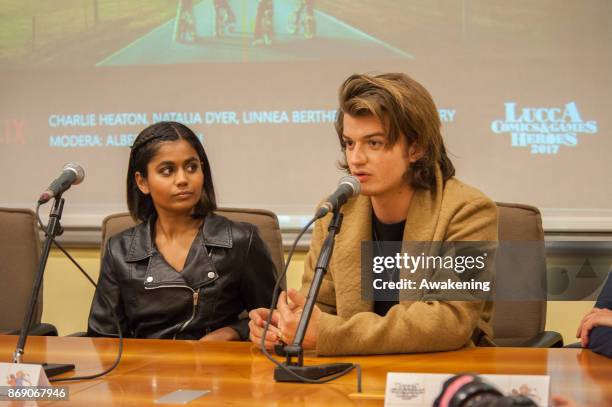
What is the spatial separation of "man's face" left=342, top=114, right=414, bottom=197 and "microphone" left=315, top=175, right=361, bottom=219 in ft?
1.20

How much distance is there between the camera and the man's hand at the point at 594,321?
6.69ft

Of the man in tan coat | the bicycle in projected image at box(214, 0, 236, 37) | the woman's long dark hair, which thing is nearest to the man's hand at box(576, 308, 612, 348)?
the man in tan coat

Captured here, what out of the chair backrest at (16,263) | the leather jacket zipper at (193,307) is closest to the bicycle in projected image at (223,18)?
the chair backrest at (16,263)

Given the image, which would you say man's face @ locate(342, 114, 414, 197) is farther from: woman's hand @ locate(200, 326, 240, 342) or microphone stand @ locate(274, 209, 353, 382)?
woman's hand @ locate(200, 326, 240, 342)

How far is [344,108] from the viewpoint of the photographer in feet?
7.41

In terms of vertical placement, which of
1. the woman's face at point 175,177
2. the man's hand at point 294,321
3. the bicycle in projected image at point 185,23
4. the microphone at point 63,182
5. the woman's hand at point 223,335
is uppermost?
the bicycle in projected image at point 185,23

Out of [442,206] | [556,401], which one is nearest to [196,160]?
[442,206]

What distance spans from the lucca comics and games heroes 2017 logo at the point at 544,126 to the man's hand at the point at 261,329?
1768mm

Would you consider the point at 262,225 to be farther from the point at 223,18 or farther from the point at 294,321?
the point at 223,18

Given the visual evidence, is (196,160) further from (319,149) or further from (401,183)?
(319,149)

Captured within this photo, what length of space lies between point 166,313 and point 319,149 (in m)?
1.31

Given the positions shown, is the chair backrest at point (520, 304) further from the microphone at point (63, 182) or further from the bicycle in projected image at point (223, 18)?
the bicycle in projected image at point (223, 18)

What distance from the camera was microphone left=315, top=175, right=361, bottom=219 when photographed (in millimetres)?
1717

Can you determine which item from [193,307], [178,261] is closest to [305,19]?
[178,261]
